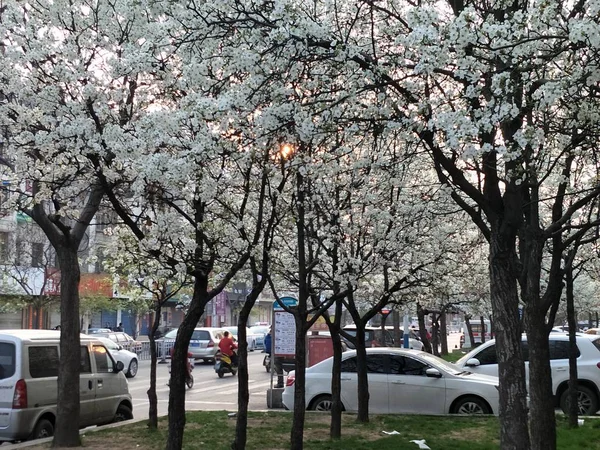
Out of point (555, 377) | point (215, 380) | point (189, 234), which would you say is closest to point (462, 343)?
point (215, 380)

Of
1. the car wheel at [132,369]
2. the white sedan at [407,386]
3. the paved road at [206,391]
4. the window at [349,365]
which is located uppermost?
the window at [349,365]

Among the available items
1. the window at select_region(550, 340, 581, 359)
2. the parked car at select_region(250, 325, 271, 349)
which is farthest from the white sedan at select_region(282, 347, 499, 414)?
the parked car at select_region(250, 325, 271, 349)

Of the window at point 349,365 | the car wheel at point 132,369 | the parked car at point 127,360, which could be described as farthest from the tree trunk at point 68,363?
the car wheel at point 132,369

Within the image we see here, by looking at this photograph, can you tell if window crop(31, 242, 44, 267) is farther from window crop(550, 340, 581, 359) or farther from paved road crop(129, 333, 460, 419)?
window crop(550, 340, 581, 359)

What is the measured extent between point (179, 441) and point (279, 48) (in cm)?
449

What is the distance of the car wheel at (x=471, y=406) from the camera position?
13633 millimetres

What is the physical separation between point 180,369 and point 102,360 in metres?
5.09

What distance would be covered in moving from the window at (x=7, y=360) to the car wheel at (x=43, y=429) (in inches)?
35.3

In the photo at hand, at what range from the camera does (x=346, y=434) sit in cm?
1134

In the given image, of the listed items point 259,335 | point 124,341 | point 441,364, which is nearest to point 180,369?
point 441,364

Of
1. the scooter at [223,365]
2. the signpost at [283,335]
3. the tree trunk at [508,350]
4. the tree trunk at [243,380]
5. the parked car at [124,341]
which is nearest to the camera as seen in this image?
the tree trunk at [508,350]

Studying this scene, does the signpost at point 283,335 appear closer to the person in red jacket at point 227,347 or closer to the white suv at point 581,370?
the white suv at point 581,370

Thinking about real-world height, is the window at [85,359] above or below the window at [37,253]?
below

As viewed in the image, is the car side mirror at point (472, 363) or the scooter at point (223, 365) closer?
the car side mirror at point (472, 363)
